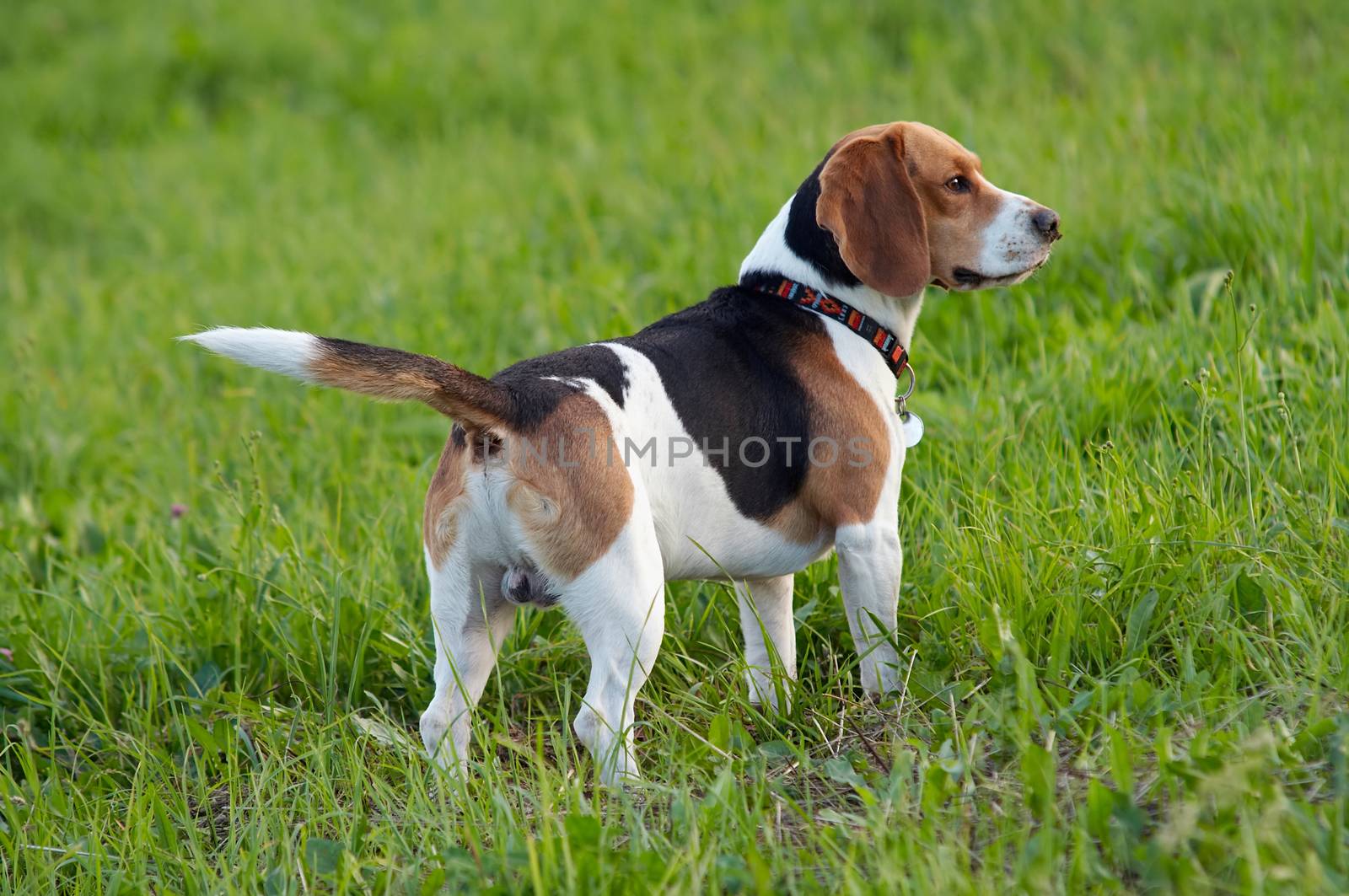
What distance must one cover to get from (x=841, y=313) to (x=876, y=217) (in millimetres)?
263

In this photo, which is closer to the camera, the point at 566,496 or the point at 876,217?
the point at 566,496

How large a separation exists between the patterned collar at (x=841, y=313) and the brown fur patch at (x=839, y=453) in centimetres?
11

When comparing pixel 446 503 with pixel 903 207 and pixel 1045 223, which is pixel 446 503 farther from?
pixel 1045 223

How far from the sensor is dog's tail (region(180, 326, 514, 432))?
99.5 inches

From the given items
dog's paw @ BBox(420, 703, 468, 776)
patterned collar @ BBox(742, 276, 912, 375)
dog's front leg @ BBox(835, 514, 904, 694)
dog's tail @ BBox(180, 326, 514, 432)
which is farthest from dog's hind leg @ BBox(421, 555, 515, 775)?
patterned collar @ BBox(742, 276, 912, 375)

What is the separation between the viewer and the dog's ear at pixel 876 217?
3.12 metres

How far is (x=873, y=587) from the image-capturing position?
304 cm

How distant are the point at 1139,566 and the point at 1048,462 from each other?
0.66 metres

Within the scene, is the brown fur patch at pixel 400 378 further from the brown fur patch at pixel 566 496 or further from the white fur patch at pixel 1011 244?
the white fur patch at pixel 1011 244

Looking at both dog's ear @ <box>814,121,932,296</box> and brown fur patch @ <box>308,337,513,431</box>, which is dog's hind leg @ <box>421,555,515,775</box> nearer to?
brown fur patch @ <box>308,337,513,431</box>

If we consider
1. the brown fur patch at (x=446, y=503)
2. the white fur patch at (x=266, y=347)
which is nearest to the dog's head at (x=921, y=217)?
the brown fur patch at (x=446, y=503)

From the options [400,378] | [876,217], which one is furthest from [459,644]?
[876,217]

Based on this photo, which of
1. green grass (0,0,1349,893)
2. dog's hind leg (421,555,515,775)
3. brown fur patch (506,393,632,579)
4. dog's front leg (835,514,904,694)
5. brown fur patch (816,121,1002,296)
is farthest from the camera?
brown fur patch (816,121,1002,296)

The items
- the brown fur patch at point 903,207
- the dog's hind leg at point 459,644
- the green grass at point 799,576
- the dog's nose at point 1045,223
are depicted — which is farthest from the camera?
the dog's nose at point 1045,223
